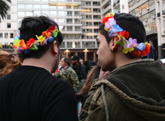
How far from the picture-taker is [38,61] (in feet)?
4.99

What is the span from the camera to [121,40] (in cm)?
149

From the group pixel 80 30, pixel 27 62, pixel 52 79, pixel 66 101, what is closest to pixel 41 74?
pixel 52 79

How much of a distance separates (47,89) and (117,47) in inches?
31.3

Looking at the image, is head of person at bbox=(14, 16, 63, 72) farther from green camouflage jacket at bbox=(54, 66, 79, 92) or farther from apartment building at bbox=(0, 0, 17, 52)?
apartment building at bbox=(0, 0, 17, 52)

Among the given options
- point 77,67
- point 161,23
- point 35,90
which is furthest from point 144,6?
point 35,90

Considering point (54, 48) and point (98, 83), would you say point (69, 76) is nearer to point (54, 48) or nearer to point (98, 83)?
point (54, 48)

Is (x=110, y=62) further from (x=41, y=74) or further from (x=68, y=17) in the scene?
(x=68, y=17)

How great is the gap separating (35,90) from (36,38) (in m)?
0.54

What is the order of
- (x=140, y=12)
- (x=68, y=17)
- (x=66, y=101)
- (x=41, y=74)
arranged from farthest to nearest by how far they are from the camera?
(x=68, y=17)
(x=140, y=12)
(x=41, y=74)
(x=66, y=101)

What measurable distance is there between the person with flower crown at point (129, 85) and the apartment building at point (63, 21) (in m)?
45.9

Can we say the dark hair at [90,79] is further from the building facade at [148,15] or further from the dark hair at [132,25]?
the building facade at [148,15]

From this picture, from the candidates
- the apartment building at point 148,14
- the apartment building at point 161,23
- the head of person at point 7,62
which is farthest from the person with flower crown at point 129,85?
the apartment building at point 148,14

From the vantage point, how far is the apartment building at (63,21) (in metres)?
48.4

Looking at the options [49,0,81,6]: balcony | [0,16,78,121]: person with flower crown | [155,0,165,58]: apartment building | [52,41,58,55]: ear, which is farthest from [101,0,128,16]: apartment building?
[0,16,78,121]: person with flower crown
